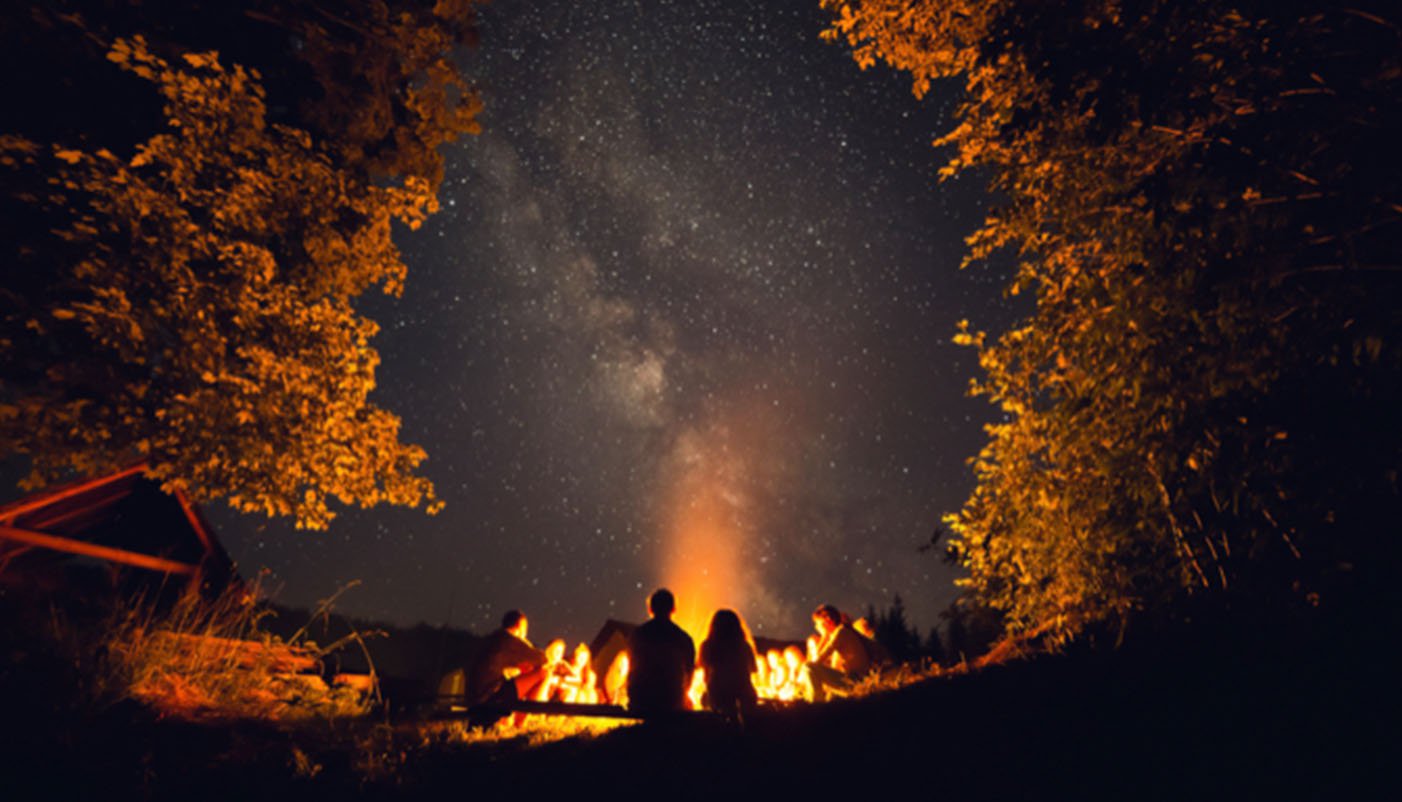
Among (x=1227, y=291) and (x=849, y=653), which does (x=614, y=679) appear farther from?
(x=1227, y=291)

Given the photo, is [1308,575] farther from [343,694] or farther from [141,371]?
[141,371]

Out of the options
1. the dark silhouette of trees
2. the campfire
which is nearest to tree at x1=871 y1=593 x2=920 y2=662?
the dark silhouette of trees

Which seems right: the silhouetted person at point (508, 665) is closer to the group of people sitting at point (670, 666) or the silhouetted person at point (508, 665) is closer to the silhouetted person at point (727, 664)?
the group of people sitting at point (670, 666)

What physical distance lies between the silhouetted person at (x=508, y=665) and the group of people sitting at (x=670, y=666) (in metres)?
0.01

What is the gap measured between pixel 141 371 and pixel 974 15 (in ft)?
35.1

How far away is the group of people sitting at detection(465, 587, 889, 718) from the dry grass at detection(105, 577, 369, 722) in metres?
1.84

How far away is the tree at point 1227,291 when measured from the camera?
3338 mm

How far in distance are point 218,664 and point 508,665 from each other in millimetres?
3225

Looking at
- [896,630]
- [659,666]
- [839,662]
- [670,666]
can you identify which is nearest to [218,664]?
[659,666]

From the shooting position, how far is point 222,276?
22.8 ft

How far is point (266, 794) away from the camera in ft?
10.4

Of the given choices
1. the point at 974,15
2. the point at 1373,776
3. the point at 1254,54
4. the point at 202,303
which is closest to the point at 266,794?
the point at 1373,776

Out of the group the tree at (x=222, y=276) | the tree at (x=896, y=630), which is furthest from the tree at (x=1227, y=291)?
the tree at (x=896, y=630)

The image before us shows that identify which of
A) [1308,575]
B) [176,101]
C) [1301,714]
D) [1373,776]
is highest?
[176,101]
